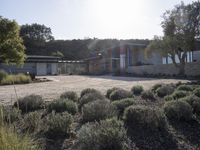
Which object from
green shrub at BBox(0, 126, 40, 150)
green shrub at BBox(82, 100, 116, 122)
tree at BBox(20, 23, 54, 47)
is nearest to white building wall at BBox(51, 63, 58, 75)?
tree at BBox(20, 23, 54, 47)

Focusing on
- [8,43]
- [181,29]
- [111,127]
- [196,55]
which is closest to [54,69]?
[8,43]

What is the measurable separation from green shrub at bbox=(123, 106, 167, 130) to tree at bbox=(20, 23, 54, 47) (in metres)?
57.2

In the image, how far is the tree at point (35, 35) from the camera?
61.2m

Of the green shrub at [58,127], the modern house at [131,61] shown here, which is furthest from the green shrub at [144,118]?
the modern house at [131,61]

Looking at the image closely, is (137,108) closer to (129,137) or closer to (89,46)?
(129,137)

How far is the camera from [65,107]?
6.59 meters

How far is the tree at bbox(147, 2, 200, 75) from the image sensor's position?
23547 mm

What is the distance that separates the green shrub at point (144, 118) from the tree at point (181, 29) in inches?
762

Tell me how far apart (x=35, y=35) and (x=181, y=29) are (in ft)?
152

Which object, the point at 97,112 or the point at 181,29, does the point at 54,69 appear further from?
the point at 97,112

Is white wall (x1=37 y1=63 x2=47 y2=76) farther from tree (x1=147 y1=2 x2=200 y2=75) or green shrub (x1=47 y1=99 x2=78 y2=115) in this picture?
green shrub (x1=47 y1=99 x2=78 y2=115)

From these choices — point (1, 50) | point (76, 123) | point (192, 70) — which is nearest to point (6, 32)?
point (1, 50)

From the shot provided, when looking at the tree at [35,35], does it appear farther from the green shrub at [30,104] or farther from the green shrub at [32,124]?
the green shrub at [32,124]

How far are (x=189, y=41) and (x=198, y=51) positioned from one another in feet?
24.0
